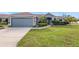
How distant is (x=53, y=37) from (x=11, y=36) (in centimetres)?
56

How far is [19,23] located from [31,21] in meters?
0.17

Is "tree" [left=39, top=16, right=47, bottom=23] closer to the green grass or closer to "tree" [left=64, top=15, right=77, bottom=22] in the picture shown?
the green grass

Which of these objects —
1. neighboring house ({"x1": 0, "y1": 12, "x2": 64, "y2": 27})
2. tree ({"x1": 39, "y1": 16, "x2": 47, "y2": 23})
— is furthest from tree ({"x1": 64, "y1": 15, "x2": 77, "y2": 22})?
tree ({"x1": 39, "y1": 16, "x2": 47, "y2": 23})

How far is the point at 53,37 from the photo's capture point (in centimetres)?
261

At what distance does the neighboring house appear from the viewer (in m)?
2.66

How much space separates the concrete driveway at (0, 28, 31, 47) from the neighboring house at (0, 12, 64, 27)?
7 cm

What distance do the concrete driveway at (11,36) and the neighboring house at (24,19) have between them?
0.07 metres

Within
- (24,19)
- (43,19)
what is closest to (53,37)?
(43,19)

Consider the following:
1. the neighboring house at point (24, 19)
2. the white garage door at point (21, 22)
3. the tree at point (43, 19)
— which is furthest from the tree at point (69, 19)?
the white garage door at point (21, 22)

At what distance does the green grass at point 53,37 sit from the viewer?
8.48ft

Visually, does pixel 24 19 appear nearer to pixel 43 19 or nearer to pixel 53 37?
pixel 43 19

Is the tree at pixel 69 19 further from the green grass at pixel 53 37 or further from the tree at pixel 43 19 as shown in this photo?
the tree at pixel 43 19

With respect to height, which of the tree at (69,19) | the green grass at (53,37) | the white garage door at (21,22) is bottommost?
the green grass at (53,37)
